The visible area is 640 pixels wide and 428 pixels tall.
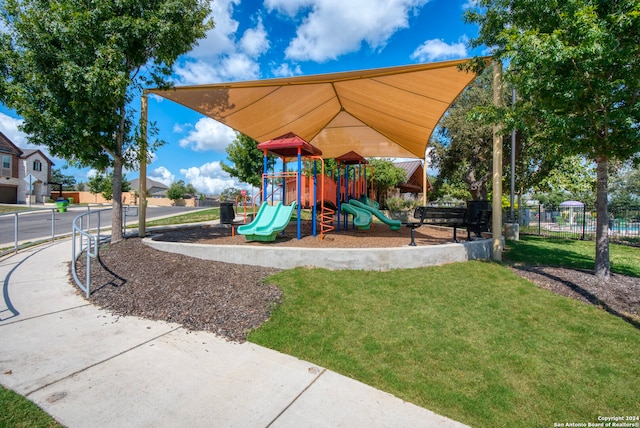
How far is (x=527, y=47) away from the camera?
4.82m

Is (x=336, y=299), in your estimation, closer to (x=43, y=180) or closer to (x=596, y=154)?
(x=596, y=154)

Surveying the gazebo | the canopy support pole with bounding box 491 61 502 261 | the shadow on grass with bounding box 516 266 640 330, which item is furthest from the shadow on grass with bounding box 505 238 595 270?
the gazebo

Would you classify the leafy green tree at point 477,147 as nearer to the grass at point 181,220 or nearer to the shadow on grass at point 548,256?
the shadow on grass at point 548,256

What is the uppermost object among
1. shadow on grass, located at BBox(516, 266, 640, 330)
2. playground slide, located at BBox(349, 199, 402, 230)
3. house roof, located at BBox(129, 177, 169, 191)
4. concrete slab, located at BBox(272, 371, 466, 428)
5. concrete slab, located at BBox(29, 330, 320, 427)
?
house roof, located at BBox(129, 177, 169, 191)

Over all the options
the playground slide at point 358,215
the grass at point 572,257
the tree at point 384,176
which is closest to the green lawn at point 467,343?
the grass at point 572,257

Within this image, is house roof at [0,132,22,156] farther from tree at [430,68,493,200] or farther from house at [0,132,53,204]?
tree at [430,68,493,200]

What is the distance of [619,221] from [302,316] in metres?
15.7

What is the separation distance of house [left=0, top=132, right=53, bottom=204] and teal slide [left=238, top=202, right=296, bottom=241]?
4098cm

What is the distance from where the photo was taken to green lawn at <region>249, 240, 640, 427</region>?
2.73 metres

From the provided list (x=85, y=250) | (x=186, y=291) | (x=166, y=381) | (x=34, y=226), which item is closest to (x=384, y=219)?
(x=186, y=291)

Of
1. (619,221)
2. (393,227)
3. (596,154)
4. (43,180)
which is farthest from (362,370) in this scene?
(43,180)

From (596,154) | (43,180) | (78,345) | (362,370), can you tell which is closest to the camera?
(362,370)

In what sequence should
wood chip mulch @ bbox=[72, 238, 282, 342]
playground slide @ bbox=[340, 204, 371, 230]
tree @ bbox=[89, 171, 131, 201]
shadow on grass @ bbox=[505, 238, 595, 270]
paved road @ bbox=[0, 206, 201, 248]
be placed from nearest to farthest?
wood chip mulch @ bbox=[72, 238, 282, 342], shadow on grass @ bbox=[505, 238, 595, 270], paved road @ bbox=[0, 206, 201, 248], playground slide @ bbox=[340, 204, 371, 230], tree @ bbox=[89, 171, 131, 201]

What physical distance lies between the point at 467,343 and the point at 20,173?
53.6 metres
